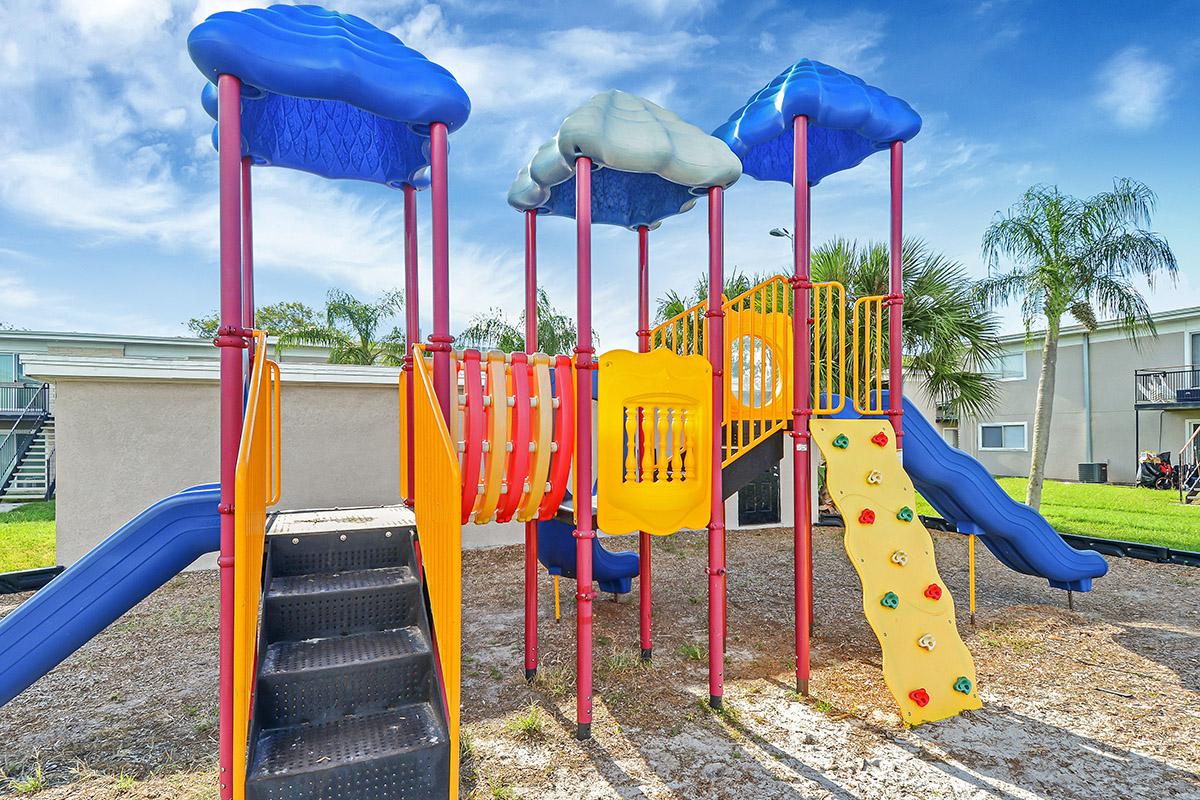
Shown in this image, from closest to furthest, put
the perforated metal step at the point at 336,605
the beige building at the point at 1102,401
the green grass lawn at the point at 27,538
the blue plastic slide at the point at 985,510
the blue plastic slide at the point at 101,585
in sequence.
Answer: the perforated metal step at the point at 336,605 < the blue plastic slide at the point at 101,585 < the blue plastic slide at the point at 985,510 < the green grass lawn at the point at 27,538 < the beige building at the point at 1102,401

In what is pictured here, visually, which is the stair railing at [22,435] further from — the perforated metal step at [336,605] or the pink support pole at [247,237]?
the perforated metal step at [336,605]

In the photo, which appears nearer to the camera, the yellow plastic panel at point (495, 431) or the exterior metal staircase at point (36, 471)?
the yellow plastic panel at point (495, 431)

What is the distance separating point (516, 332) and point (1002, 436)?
18.1 metres

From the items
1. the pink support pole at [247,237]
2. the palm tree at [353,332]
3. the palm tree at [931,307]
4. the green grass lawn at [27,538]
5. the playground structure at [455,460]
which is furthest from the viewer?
the palm tree at [353,332]

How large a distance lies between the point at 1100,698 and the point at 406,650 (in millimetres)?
4579

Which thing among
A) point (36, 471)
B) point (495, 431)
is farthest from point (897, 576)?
point (36, 471)

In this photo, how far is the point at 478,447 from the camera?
3748mm

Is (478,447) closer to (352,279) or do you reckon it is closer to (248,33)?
(248,33)

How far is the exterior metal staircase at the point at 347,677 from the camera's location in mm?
2637

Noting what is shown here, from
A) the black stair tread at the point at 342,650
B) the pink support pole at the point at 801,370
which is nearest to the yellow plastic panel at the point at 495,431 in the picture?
the black stair tread at the point at 342,650

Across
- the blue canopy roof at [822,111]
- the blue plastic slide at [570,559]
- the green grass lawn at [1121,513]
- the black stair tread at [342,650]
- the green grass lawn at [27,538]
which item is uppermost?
the blue canopy roof at [822,111]

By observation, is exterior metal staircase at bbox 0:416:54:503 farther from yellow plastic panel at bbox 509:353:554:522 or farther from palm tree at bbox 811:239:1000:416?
palm tree at bbox 811:239:1000:416

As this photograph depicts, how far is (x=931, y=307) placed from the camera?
9.43m

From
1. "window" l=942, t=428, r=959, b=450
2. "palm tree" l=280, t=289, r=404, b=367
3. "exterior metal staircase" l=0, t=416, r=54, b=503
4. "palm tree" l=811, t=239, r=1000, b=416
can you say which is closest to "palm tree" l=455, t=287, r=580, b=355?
"palm tree" l=280, t=289, r=404, b=367
